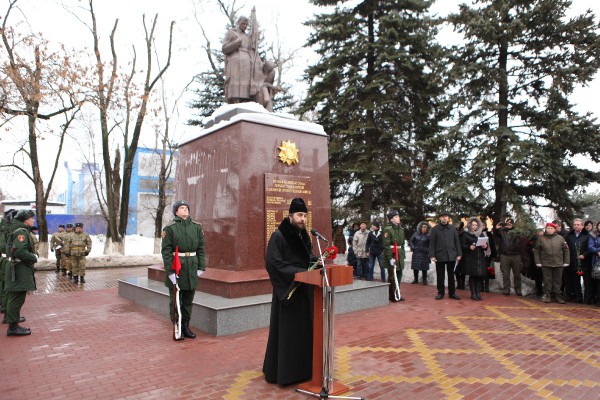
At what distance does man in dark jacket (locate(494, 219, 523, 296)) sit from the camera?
9.05 m

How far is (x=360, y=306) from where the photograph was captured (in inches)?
296

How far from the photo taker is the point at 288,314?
12.7ft

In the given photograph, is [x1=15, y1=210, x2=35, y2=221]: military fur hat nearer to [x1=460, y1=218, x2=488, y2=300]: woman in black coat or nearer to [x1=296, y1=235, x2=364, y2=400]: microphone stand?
[x1=296, y1=235, x2=364, y2=400]: microphone stand

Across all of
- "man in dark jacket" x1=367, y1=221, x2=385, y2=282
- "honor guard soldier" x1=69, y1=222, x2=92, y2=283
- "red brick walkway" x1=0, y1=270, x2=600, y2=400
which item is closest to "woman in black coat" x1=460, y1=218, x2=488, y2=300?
"red brick walkway" x1=0, y1=270, x2=600, y2=400

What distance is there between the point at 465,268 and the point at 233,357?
19.9 feet

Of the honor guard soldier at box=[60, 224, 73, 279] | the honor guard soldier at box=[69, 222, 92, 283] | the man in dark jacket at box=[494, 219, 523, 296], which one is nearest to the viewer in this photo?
the man in dark jacket at box=[494, 219, 523, 296]

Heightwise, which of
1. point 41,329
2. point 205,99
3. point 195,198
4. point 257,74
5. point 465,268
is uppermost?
point 205,99

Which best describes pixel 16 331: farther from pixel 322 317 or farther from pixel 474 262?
pixel 474 262

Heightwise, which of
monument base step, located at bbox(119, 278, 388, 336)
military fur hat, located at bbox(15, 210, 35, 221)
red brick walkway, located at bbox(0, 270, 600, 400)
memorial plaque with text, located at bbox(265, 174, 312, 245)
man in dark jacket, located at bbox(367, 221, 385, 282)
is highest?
memorial plaque with text, located at bbox(265, 174, 312, 245)

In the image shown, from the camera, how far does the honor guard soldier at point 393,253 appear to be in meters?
8.50

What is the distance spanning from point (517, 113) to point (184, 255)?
10.6 m

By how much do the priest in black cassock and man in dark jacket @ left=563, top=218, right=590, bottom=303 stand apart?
281 inches

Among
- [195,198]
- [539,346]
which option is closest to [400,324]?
[539,346]

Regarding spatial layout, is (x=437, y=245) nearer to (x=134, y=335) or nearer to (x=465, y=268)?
(x=465, y=268)
